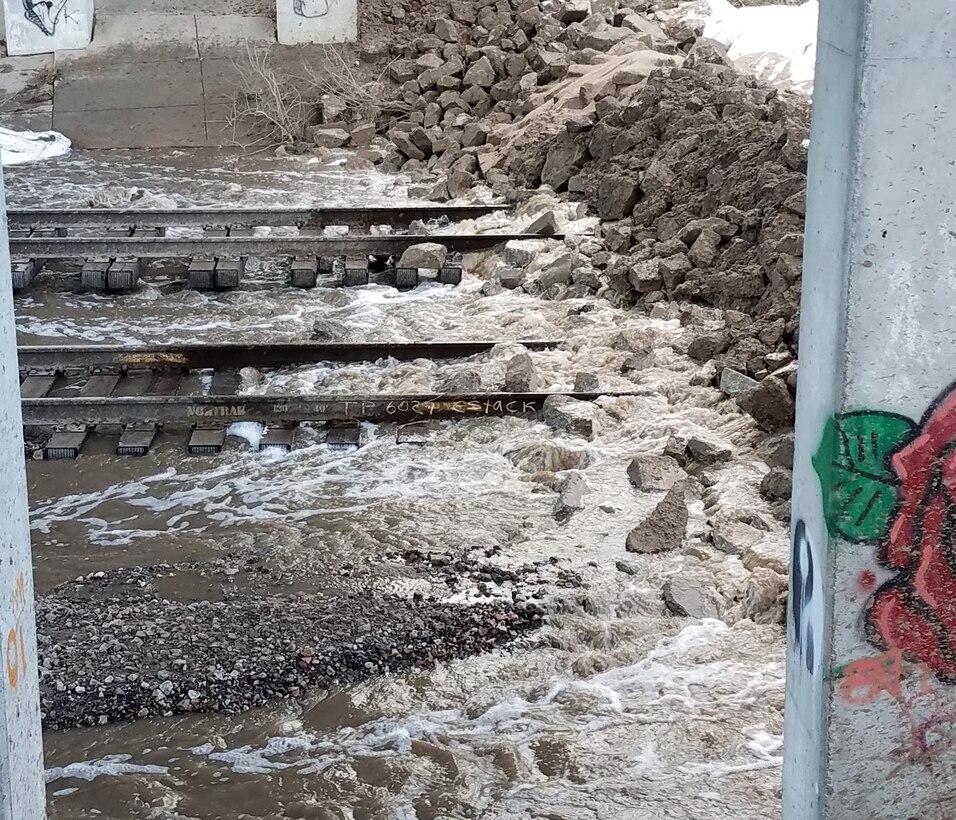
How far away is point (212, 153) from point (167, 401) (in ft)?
27.6

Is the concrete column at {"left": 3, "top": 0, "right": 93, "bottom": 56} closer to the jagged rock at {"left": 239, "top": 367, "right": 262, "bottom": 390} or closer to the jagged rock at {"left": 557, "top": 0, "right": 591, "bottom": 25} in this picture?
the jagged rock at {"left": 557, "top": 0, "right": 591, "bottom": 25}

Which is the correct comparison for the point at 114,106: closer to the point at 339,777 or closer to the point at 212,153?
the point at 212,153

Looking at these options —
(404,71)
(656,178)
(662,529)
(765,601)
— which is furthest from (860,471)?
(404,71)

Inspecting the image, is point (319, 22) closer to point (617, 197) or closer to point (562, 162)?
point (562, 162)

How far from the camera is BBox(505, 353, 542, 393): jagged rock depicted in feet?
26.7

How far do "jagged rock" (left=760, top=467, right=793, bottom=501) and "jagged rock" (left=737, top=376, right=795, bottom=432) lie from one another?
2.23ft

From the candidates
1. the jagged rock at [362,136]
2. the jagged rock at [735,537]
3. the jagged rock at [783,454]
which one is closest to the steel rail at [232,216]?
the jagged rock at [362,136]

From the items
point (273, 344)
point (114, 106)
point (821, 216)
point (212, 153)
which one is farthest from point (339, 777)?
point (114, 106)

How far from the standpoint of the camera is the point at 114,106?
16.1 metres

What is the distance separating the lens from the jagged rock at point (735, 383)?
25.4 ft

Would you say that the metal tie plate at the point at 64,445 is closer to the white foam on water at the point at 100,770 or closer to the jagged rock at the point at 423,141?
the white foam on water at the point at 100,770

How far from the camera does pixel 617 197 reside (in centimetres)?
1108

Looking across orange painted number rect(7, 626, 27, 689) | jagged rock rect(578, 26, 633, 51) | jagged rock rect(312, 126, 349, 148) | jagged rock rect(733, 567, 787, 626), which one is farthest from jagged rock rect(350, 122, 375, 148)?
orange painted number rect(7, 626, 27, 689)

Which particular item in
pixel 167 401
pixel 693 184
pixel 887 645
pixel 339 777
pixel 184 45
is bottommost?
pixel 339 777
